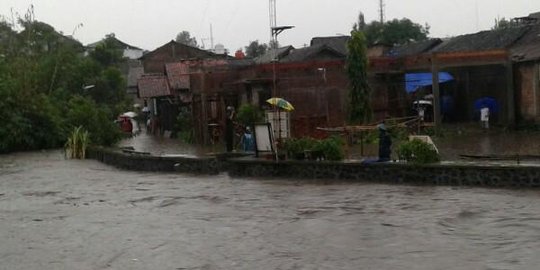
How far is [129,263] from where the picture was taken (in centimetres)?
861

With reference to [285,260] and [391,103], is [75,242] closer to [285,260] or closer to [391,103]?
[285,260]

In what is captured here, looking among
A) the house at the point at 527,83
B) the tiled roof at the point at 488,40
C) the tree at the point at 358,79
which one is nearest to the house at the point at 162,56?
the tiled roof at the point at 488,40

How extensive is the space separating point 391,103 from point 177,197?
1571 cm

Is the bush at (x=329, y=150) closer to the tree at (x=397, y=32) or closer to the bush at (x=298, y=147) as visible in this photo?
the bush at (x=298, y=147)

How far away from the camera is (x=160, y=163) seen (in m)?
20.1

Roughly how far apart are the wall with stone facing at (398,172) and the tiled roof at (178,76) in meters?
17.4

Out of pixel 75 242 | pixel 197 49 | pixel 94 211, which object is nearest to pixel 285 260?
pixel 75 242

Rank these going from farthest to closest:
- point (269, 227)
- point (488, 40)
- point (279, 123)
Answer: point (488, 40)
point (279, 123)
point (269, 227)

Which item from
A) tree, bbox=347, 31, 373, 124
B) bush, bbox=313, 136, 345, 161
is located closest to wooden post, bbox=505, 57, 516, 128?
tree, bbox=347, 31, 373, 124

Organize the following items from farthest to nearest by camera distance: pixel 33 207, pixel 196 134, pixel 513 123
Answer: pixel 196 134
pixel 513 123
pixel 33 207

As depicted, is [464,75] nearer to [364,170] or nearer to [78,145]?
[364,170]

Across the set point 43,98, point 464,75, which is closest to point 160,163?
point 43,98

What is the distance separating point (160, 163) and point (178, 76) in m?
16.5

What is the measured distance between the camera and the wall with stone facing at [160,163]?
18484mm
